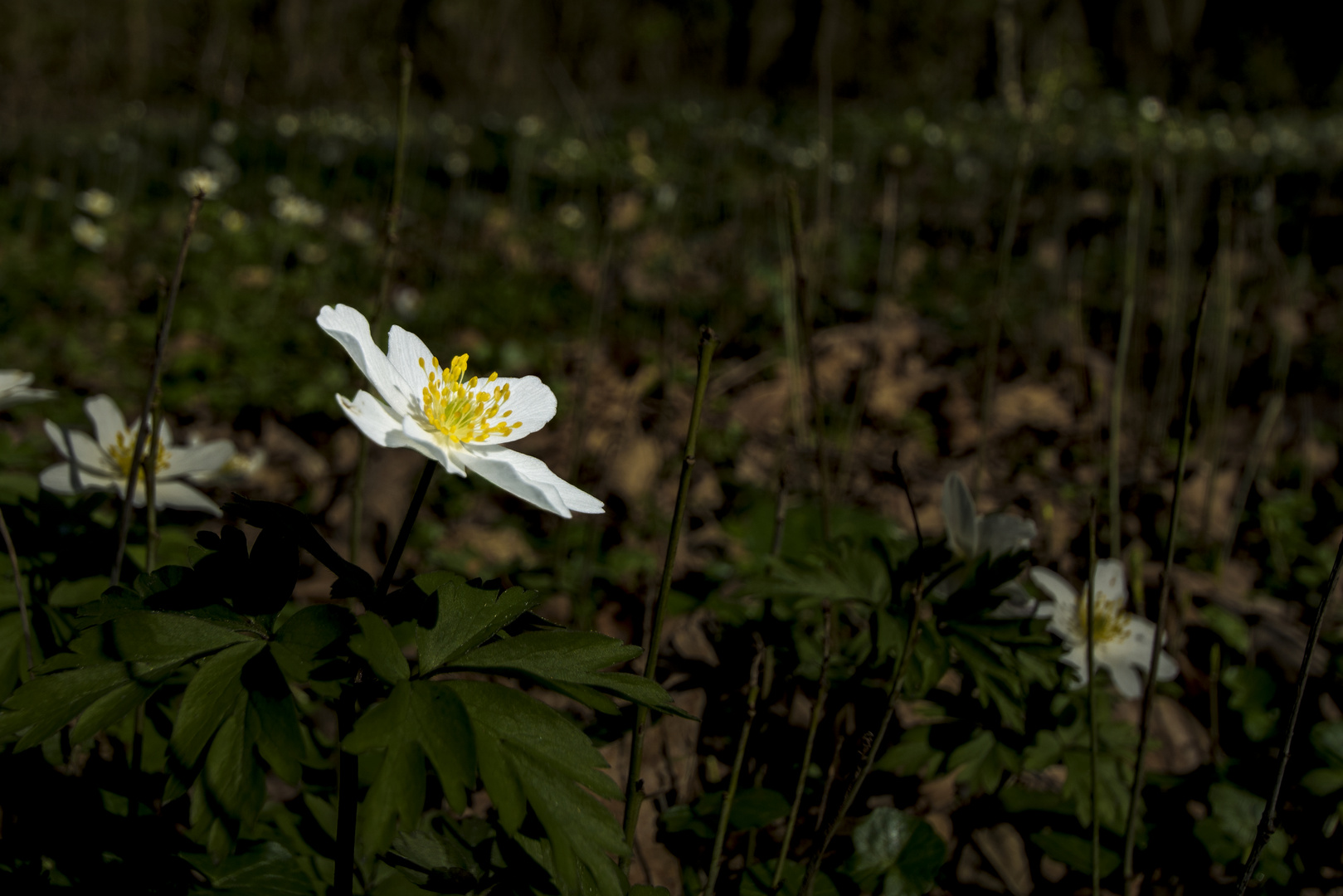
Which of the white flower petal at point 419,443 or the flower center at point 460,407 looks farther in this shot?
the flower center at point 460,407

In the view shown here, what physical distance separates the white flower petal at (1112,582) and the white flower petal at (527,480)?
1.14 metres

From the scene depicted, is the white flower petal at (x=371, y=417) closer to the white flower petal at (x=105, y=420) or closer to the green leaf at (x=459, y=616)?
the green leaf at (x=459, y=616)


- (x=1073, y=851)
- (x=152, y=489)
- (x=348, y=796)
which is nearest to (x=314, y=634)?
(x=348, y=796)

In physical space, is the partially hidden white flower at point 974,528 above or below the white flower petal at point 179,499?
above

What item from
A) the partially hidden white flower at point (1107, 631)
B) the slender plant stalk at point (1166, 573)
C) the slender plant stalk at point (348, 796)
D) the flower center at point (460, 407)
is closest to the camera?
the slender plant stalk at point (348, 796)

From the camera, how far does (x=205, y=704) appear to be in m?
0.78

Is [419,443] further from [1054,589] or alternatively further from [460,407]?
[1054,589]

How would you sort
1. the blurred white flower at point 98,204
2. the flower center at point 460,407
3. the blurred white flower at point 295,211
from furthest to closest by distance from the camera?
the blurred white flower at point 98,204, the blurred white flower at point 295,211, the flower center at point 460,407

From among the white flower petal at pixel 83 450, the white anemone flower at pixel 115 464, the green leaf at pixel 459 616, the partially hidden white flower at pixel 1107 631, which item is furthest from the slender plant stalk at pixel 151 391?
the partially hidden white flower at pixel 1107 631

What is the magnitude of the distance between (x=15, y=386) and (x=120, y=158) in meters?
8.09

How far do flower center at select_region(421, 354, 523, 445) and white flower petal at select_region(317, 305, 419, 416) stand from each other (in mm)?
32

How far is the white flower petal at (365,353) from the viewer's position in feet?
2.74

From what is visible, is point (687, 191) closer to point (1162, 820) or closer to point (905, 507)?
point (905, 507)

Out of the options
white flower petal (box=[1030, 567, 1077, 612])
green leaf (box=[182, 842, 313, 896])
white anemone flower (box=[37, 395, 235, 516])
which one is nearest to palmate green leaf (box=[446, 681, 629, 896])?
green leaf (box=[182, 842, 313, 896])
